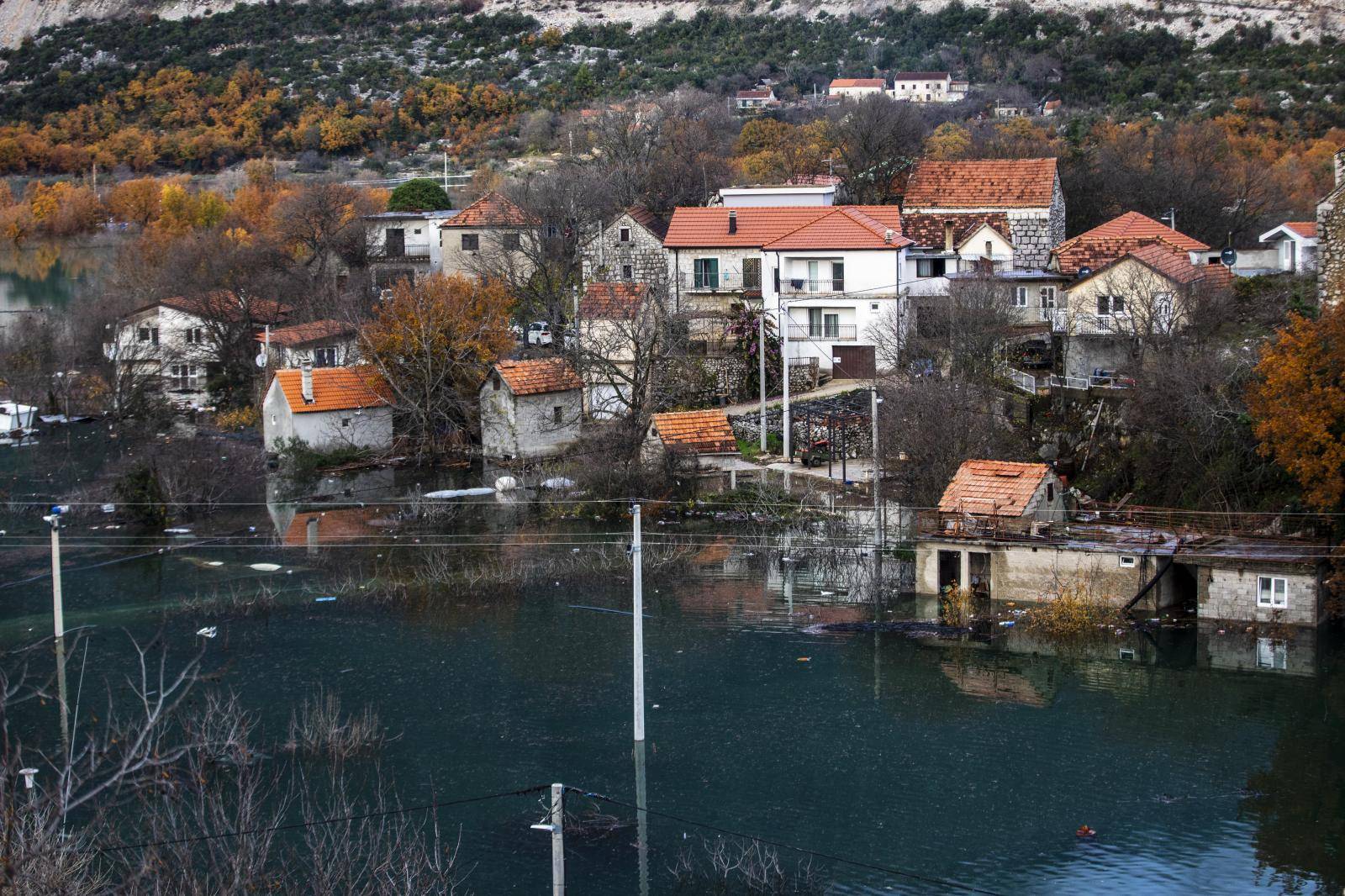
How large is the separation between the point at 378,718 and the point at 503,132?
6424 cm

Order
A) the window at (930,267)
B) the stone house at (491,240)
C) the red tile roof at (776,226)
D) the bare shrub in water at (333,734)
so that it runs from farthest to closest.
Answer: the stone house at (491,240) → the window at (930,267) → the red tile roof at (776,226) → the bare shrub in water at (333,734)

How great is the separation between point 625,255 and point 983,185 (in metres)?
9.67

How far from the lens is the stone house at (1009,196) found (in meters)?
40.9

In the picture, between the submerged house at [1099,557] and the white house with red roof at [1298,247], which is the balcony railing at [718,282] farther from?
the submerged house at [1099,557]

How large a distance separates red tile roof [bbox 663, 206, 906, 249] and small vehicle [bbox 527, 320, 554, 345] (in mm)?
3822

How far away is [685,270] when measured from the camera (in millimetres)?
39594

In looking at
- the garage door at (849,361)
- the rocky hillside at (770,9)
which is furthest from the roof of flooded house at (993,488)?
the rocky hillside at (770,9)

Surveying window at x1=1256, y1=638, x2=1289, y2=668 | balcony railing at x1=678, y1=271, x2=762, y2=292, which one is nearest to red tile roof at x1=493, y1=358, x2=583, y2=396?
balcony railing at x1=678, y1=271, x2=762, y2=292

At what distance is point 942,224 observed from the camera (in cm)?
4097

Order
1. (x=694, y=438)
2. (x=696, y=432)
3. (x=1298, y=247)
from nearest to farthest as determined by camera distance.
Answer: (x=694, y=438)
(x=696, y=432)
(x=1298, y=247)

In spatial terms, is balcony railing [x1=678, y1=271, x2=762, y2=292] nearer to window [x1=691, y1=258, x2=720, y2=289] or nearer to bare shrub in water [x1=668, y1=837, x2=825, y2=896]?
window [x1=691, y1=258, x2=720, y2=289]

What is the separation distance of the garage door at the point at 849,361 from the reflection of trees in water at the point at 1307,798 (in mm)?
16971

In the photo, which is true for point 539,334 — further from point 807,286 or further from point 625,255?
point 807,286

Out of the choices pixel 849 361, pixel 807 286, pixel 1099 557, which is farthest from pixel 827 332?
pixel 1099 557
